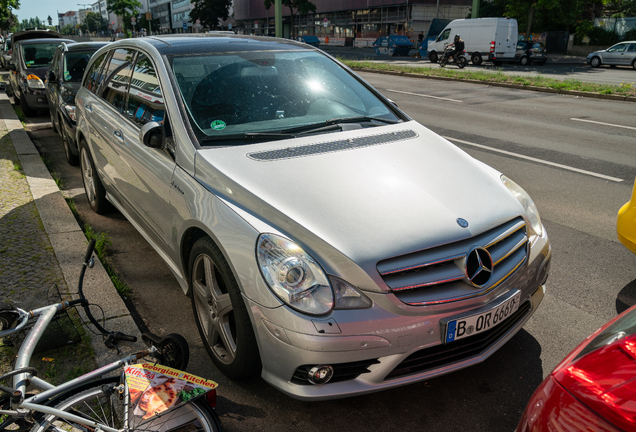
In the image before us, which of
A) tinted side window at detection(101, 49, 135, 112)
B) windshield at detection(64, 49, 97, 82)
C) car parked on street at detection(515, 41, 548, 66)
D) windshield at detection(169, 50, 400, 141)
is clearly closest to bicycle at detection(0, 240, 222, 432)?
windshield at detection(169, 50, 400, 141)

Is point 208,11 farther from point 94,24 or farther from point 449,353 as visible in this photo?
point 449,353

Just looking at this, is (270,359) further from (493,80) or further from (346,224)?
(493,80)

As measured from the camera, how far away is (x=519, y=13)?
3688 cm

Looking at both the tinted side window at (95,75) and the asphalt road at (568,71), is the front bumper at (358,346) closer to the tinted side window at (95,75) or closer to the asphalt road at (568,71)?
the tinted side window at (95,75)

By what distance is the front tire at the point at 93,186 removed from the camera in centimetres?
510

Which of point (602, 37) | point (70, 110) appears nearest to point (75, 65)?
point (70, 110)

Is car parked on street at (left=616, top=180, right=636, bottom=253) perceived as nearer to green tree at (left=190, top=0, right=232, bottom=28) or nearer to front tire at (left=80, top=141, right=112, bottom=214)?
front tire at (left=80, top=141, right=112, bottom=214)

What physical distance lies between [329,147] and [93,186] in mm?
3209

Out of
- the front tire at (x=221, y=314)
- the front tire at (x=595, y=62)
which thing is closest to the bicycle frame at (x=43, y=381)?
the front tire at (x=221, y=314)

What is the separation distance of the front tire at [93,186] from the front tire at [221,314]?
2.61 meters

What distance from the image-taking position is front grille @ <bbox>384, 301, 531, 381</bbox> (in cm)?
232

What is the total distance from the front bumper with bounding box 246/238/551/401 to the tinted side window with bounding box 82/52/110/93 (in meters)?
3.69

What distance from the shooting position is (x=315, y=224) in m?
2.37

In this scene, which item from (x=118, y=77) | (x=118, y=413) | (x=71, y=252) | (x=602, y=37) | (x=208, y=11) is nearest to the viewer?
(x=118, y=413)
